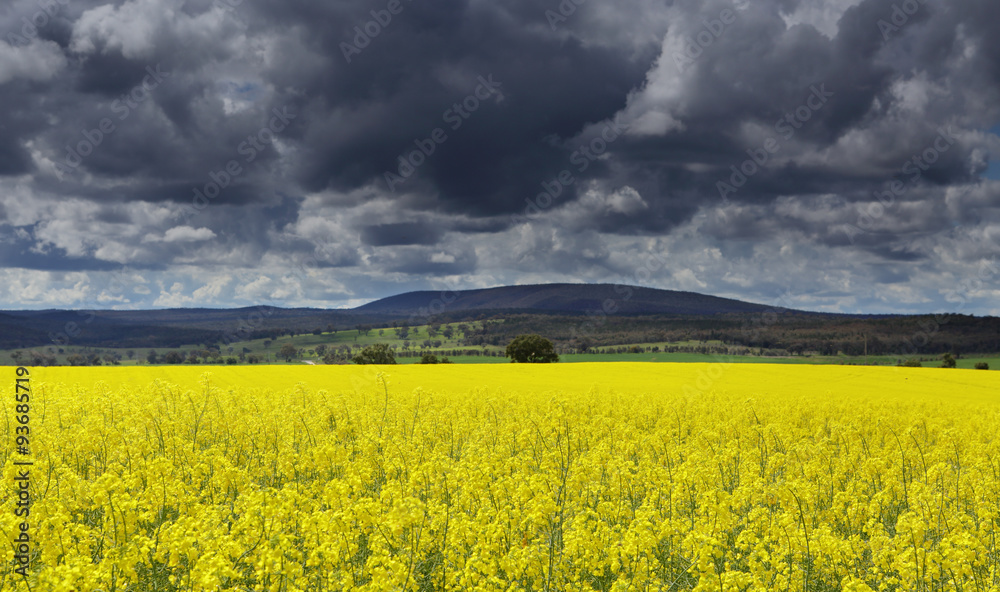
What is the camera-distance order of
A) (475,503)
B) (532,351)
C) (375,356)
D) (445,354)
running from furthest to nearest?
(445,354) → (532,351) → (375,356) → (475,503)

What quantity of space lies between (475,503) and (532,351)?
245 ft

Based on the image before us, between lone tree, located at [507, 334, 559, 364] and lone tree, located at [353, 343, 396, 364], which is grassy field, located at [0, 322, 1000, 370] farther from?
lone tree, located at [353, 343, 396, 364]

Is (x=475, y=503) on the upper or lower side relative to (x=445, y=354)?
upper

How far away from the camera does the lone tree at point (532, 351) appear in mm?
83062

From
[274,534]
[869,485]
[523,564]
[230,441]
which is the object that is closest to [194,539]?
[274,534]

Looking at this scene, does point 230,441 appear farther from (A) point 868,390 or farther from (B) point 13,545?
(A) point 868,390

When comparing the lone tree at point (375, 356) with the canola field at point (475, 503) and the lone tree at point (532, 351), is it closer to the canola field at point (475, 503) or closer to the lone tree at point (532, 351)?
the lone tree at point (532, 351)

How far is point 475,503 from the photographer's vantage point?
885cm

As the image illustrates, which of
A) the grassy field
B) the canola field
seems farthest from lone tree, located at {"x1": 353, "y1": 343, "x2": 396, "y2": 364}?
the canola field

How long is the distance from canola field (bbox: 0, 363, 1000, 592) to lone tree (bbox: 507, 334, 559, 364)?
60.8 meters

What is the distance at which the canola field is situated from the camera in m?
6.46

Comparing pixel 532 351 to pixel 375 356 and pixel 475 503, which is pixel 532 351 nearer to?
pixel 375 356

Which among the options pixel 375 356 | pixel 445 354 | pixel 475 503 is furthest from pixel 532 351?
pixel 475 503

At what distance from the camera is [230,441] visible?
15.6 metres
